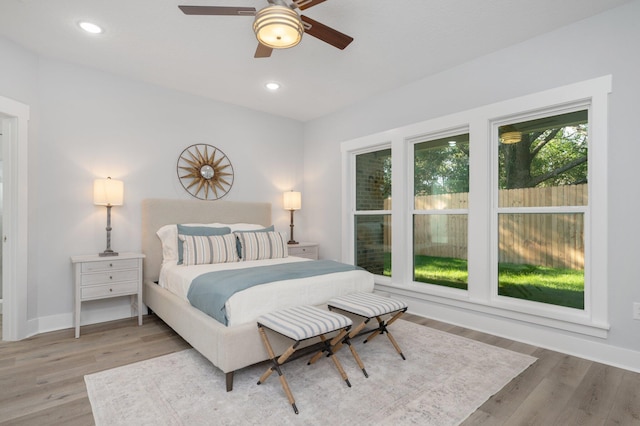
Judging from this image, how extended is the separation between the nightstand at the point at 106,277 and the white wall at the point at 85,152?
33cm

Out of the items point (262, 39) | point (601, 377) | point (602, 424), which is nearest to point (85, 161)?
point (262, 39)

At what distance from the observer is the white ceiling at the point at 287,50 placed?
254 cm

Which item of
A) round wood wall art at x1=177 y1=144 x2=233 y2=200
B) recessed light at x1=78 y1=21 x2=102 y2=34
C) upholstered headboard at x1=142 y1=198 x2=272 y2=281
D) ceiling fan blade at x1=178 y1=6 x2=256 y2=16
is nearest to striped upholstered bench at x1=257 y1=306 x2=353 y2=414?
ceiling fan blade at x1=178 y1=6 x2=256 y2=16

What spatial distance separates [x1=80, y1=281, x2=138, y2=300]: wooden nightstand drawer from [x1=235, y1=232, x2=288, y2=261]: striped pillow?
1.14 metres

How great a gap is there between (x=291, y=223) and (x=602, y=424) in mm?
4047

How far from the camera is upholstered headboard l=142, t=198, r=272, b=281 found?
3848 mm

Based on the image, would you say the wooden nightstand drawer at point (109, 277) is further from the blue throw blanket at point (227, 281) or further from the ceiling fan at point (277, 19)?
the ceiling fan at point (277, 19)

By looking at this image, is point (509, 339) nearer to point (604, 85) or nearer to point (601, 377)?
point (601, 377)

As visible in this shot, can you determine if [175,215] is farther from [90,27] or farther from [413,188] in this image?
[413,188]

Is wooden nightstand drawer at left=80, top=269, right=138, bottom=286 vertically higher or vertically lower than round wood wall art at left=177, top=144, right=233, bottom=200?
lower

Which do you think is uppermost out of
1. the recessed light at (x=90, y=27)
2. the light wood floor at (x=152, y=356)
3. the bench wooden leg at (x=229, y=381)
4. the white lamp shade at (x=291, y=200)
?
the recessed light at (x=90, y=27)

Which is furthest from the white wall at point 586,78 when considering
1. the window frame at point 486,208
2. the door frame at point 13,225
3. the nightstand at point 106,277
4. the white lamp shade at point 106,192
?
the door frame at point 13,225

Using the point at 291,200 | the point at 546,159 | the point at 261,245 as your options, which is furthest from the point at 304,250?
the point at 546,159

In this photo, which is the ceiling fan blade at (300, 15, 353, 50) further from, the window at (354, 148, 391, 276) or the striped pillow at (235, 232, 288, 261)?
the striped pillow at (235, 232, 288, 261)
